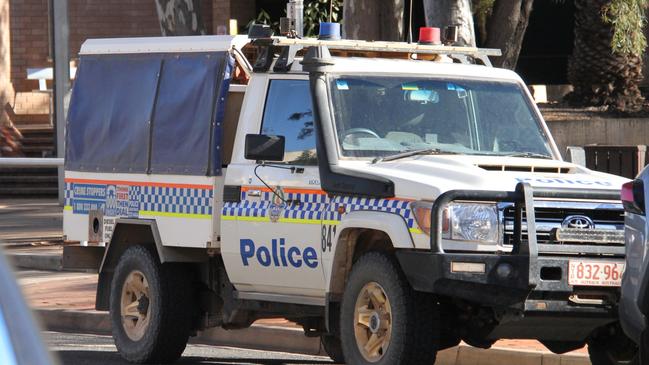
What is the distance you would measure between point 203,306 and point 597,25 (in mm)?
13860

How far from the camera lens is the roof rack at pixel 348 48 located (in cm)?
854

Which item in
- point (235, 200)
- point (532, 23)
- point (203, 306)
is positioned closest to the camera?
point (235, 200)

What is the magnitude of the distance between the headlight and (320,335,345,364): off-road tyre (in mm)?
2191

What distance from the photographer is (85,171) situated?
983 cm

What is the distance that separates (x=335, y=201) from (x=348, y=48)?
1235 mm

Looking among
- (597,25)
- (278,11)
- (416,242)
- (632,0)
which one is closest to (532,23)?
(278,11)

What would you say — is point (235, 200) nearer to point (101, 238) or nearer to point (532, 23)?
point (101, 238)

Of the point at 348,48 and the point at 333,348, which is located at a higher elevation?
the point at 348,48

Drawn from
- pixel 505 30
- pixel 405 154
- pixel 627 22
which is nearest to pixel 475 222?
pixel 405 154

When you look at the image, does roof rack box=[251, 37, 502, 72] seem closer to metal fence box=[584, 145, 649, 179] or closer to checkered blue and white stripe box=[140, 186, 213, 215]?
checkered blue and white stripe box=[140, 186, 213, 215]

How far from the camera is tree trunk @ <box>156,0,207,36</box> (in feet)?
54.6

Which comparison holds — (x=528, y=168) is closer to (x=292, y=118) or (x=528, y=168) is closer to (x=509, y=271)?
(x=509, y=271)

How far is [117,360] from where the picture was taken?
961cm

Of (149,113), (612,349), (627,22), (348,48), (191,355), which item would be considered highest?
(627,22)
